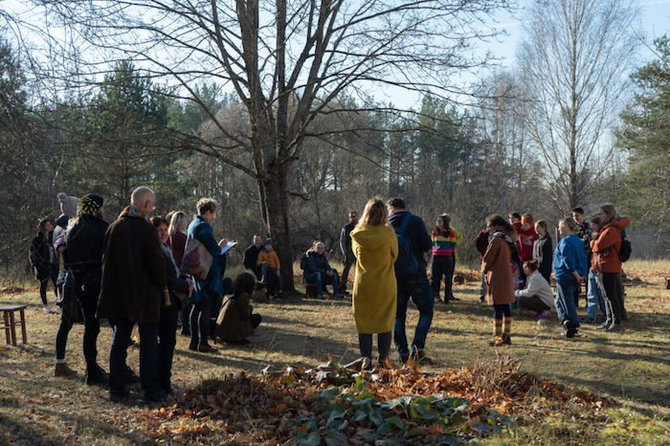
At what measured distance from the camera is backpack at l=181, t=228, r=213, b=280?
23.6ft

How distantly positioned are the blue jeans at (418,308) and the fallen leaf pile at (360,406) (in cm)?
112

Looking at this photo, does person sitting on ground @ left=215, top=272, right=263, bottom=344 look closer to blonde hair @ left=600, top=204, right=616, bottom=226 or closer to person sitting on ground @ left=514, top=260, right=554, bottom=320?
person sitting on ground @ left=514, top=260, right=554, bottom=320

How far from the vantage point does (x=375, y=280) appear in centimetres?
594

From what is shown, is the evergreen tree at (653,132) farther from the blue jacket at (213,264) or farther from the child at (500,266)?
the blue jacket at (213,264)

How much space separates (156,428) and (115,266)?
1.49 meters

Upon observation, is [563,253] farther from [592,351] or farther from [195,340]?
[195,340]

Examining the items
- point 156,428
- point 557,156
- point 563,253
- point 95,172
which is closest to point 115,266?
point 156,428

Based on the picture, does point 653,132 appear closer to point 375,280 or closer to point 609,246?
point 609,246

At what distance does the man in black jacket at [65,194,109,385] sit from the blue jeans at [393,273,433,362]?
3.38 meters

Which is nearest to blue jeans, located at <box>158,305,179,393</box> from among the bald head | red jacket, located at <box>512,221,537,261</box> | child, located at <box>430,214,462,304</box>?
the bald head

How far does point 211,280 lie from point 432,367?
3097mm

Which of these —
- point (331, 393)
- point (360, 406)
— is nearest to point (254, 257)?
point (331, 393)

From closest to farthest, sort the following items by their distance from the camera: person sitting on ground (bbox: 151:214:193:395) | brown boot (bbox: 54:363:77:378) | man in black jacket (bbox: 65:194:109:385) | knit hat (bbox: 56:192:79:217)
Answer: person sitting on ground (bbox: 151:214:193:395)
man in black jacket (bbox: 65:194:109:385)
brown boot (bbox: 54:363:77:378)
knit hat (bbox: 56:192:79:217)

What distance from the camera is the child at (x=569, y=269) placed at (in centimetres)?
824
